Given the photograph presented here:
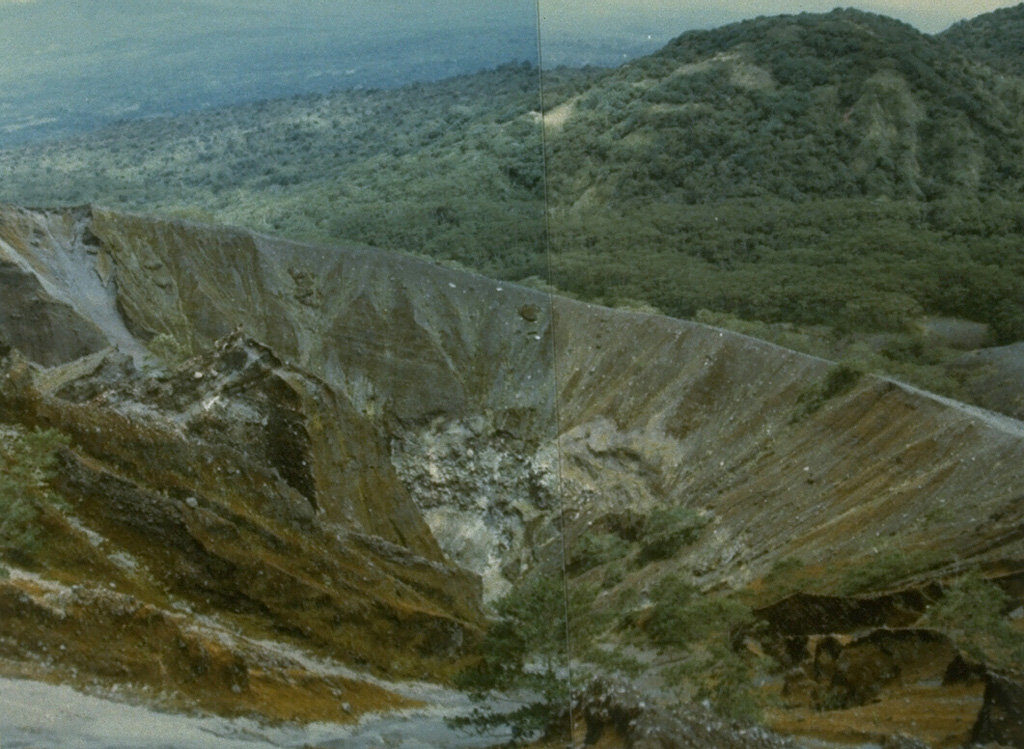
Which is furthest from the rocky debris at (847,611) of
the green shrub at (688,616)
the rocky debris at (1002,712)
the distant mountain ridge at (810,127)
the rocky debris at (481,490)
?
the distant mountain ridge at (810,127)

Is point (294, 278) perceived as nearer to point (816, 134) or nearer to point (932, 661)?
point (932, 661)

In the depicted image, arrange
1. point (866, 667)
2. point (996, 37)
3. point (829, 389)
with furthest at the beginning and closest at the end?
point (996, 37)
point (829, 389)
point (866, 667)

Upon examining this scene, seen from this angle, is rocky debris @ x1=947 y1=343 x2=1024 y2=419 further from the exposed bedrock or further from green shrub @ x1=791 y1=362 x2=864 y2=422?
green shrub @ x1=791 y1=362 x2=864 y2=422

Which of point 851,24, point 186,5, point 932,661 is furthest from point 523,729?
point 851,24

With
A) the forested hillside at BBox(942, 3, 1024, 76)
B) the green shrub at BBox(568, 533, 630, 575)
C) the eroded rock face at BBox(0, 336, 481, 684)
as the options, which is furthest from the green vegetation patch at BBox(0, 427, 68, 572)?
the forested hillside at BBox(942, 3, 1024, 76)

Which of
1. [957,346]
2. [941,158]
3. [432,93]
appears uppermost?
[432,93]

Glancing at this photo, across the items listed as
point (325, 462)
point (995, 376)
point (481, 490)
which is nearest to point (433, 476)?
point (481, 490)

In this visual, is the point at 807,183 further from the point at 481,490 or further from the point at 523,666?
the point at 523,666

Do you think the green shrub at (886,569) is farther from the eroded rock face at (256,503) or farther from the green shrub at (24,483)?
the green shrub at (24,483)

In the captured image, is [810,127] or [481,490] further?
[810,127]
